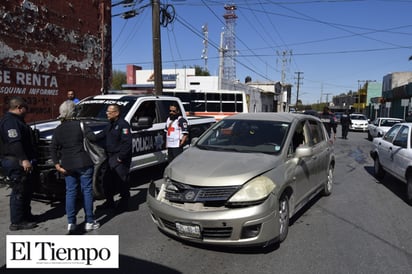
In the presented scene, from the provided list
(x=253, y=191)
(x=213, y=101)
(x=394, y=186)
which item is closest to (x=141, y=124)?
(x=253, y=191)

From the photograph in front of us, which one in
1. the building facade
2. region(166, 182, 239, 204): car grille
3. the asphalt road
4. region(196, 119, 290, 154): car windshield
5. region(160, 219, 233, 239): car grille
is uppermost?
the building facade

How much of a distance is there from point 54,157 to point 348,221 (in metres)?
4.44

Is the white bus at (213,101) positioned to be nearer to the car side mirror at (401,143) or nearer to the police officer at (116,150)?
the car side mirror at (401,143)

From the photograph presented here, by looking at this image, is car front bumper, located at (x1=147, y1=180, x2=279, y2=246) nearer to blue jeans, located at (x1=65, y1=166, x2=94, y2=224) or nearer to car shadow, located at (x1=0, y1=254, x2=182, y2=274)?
car shadow, located at (x1=0, y1=254, x2=182, y2=274)

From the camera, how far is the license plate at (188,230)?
12.8 feet

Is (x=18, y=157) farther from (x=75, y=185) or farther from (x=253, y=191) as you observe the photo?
(x=253, y=191)

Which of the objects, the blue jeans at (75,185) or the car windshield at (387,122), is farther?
the car windshield at (387,122)

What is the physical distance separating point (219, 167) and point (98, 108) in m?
4.08

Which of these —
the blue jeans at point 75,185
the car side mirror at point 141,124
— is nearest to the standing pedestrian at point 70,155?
the blue jeans at point 75,185

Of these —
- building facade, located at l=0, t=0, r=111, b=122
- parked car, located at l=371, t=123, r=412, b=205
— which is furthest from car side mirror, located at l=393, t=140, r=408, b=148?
building facade, located at l=0, t=0, r=111, b=122

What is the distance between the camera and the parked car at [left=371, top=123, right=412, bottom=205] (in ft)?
22.3

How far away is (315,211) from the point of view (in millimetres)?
5973

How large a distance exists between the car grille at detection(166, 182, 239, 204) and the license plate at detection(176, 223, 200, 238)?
27cm

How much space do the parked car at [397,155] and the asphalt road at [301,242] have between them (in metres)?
0.52
